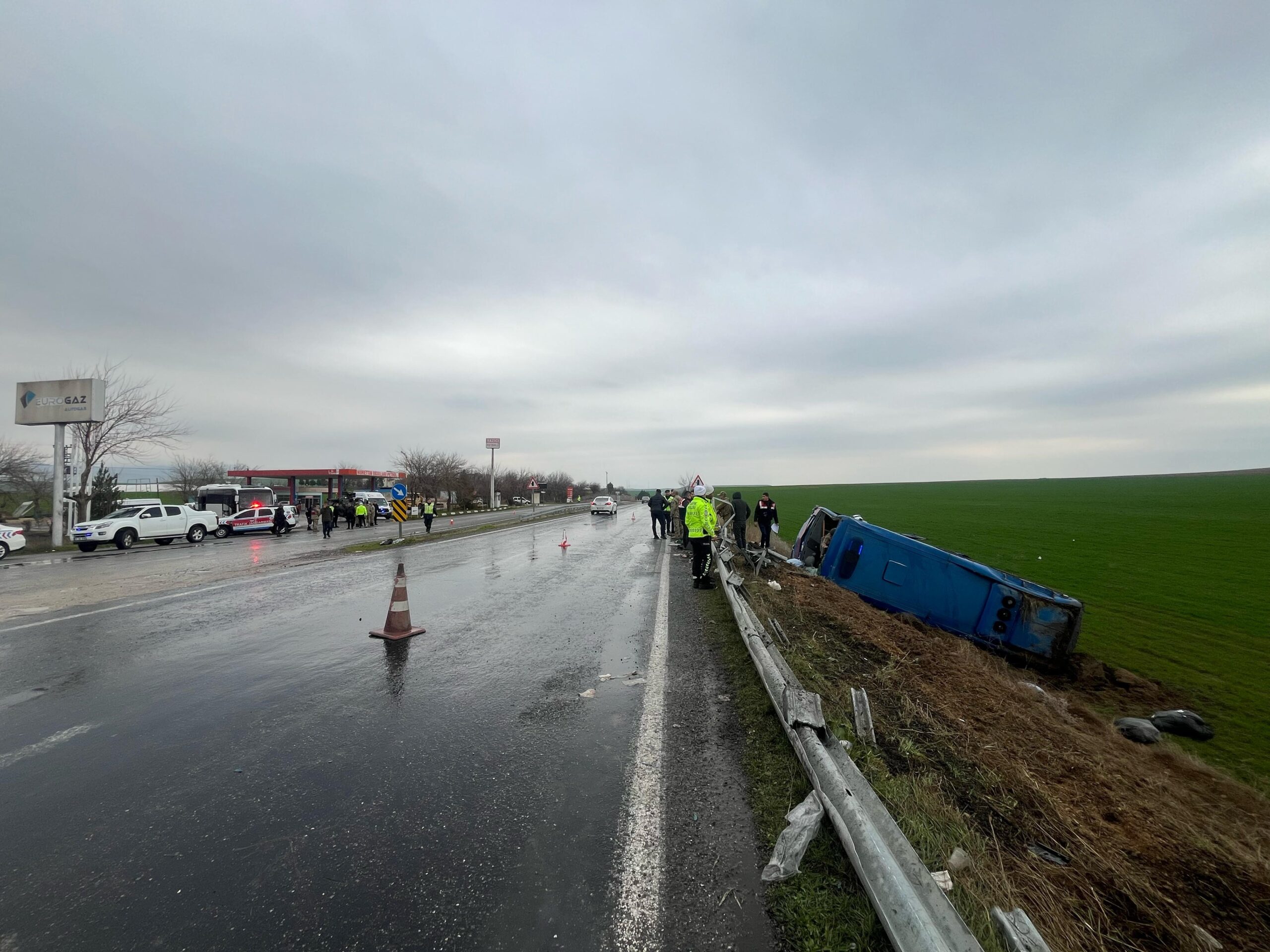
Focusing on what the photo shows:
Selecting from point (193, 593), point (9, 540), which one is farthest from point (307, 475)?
point (193, 593)

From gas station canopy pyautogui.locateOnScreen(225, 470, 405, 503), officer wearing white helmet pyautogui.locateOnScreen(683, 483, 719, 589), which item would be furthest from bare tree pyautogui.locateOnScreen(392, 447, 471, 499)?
officer wearing white helmet pyautogui.locateOnScreen(683, 483, 719, 589)

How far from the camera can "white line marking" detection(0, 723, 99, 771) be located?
12.6ft

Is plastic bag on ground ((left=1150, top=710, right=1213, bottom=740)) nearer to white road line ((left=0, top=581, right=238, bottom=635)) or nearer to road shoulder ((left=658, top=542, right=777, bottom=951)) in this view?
road shoulder ((left=658, top=542, right=777, bottom=951))

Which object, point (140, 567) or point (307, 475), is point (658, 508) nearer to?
point (140, 567)

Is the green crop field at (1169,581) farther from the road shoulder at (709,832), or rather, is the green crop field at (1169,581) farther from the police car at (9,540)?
the police car at (9,540)

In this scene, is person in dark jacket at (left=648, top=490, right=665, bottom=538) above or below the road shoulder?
above

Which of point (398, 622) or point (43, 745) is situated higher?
point (398, 622)

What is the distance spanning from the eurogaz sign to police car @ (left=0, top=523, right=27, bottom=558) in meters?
6.83

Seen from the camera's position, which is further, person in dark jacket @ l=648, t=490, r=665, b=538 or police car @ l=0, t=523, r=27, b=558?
person in dark jacket @ l=648, t=490, r=665, b=538

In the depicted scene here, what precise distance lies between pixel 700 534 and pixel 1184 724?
6568 mm

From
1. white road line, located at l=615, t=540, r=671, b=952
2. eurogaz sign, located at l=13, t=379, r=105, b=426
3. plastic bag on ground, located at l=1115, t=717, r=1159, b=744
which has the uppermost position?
eurogaz sign, located at l=13, t=379, r=105, b=426

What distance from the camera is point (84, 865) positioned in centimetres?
276

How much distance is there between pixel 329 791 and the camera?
347 centimetres

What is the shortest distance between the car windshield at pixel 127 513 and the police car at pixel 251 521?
4.50 meters
